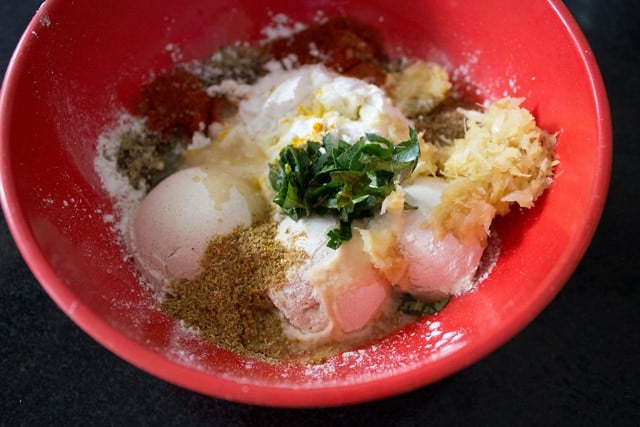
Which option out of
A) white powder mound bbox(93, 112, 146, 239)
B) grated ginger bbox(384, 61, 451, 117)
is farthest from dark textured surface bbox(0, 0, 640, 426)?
grated ginger bbox(384, 61, 451, 117)

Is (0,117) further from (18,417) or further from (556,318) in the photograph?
(556,318)

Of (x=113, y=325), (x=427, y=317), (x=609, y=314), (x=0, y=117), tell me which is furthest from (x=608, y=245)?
(x=0, y=117)

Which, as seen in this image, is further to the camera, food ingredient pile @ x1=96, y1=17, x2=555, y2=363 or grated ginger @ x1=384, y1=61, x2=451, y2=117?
grated ginger @ x1=384, y1=61, x2=451, y2=117

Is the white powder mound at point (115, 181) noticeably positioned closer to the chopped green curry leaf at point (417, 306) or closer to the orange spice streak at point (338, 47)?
the orange spice streak at point (338, 47)

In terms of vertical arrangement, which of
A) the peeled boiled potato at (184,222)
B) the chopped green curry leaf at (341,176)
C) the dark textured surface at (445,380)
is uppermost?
the chopped green curry leaf at (341,176)

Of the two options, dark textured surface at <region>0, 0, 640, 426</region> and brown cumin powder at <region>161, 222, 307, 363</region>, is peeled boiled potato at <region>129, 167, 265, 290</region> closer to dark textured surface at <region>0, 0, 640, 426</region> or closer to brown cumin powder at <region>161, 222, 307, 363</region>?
brown cumin powder at <region>161, 222, 307, 363</region>

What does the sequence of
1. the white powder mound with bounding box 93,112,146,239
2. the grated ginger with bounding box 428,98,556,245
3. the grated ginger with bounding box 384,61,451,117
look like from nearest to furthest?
the grated ginger with bounding box 428,98,556,245, the white powder mound with bounding box 93,112,146,239, the grated ginger with bounding box 384,61,451,117

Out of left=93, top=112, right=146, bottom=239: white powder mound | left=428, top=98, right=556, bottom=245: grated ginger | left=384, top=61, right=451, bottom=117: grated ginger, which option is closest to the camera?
left=428, top=98, right=556, bottom=245: grated ginger

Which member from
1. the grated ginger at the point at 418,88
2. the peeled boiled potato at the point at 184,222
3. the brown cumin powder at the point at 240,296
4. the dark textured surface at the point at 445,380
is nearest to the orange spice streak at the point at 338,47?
the grated ginger at the point at 418,88
